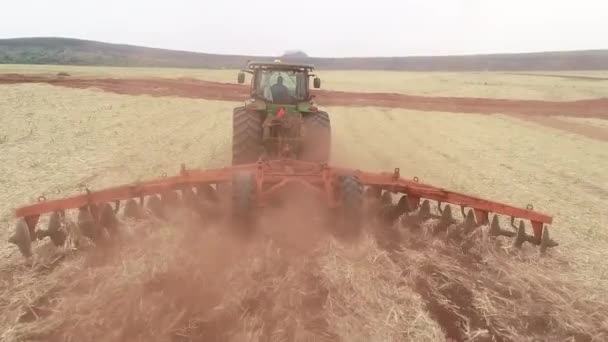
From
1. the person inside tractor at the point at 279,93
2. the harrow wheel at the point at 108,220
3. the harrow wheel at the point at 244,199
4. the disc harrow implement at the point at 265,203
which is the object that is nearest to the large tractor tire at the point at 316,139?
the person inside tractor at the point at 279,93

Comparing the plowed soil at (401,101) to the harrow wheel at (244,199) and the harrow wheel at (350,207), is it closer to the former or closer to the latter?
the harrow wheel at (350,207)

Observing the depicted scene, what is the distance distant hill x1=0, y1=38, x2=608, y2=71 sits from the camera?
66.0 meters

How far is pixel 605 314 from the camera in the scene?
4.14 metres

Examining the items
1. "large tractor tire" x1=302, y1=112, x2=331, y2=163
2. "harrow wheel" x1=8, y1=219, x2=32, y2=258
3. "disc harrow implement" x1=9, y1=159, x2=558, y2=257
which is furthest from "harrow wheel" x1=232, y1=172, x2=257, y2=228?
"large tractor tire" x1=302, y1=112, x2=331, y2=163

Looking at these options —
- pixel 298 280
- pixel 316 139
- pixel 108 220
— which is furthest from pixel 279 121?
pixel 298 280

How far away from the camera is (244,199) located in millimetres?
5023

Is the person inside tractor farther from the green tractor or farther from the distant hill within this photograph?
the distant hill

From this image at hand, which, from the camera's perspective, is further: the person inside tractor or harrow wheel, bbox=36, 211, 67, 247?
the person inside tractor

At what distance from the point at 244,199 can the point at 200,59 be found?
85.6 metres

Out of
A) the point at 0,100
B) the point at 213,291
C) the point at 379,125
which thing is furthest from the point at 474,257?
the point at 0,100

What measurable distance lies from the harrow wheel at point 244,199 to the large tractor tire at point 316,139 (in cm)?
250

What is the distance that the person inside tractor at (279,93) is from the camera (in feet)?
26.1

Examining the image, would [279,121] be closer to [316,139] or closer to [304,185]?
[316,139]

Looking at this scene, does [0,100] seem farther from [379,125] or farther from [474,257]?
[474,257]
